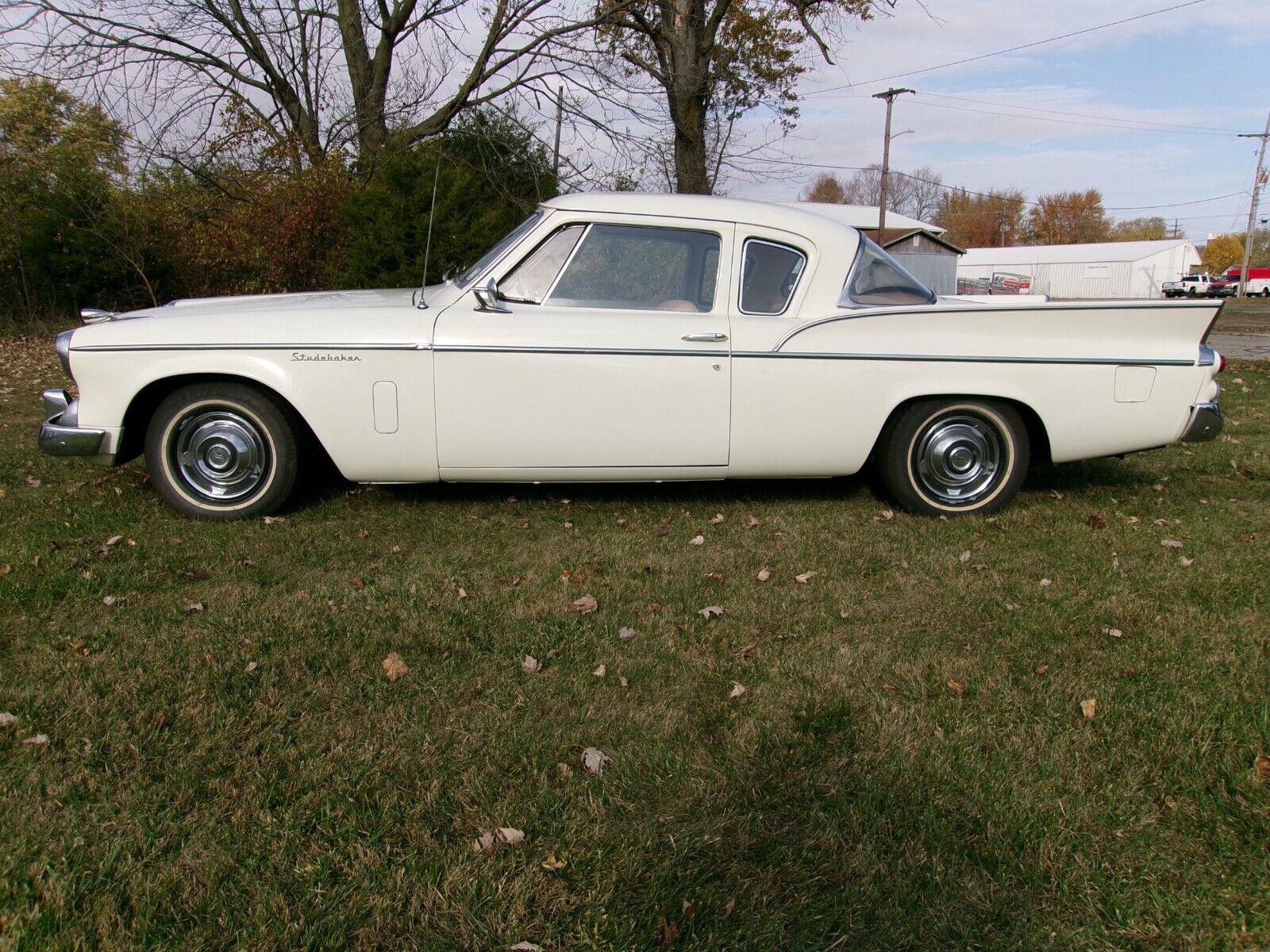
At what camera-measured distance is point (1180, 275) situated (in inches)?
2763

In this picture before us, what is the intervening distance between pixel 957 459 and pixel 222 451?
3.96 meters

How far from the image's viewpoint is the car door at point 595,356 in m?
4.45

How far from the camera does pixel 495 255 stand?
4715 mm

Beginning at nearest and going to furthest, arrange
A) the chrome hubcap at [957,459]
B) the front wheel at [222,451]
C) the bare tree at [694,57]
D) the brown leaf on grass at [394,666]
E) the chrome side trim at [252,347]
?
the brown leaf on grass at [394,666] < the chrome side trim at [252,347] < the front wheel at [222,451] < the chrome hubcap at [957,459] < the bare tree at [694,57]

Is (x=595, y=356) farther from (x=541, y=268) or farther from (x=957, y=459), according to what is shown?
(x=957, y=459)

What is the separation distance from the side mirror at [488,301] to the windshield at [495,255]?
13cm

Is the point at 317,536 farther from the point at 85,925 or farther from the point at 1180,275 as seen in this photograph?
the point at 1180,275

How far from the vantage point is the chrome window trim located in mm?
4672

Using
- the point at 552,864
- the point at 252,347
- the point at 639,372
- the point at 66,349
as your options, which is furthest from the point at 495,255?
the point at 552,864

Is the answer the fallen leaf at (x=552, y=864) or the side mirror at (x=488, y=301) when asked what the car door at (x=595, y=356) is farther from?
the fallen leaf at (x=552, y=864)

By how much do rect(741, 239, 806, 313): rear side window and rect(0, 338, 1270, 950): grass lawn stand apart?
4.00 feet

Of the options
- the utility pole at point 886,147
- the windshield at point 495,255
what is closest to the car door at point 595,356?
the windshield at point 495,255

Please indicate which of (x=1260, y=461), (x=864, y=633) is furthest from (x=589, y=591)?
(x=1260, y=461)

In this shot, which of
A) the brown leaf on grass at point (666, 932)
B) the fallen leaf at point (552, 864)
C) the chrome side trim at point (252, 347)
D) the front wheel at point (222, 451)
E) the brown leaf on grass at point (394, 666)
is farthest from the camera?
the front wheel at point (222, 451)
